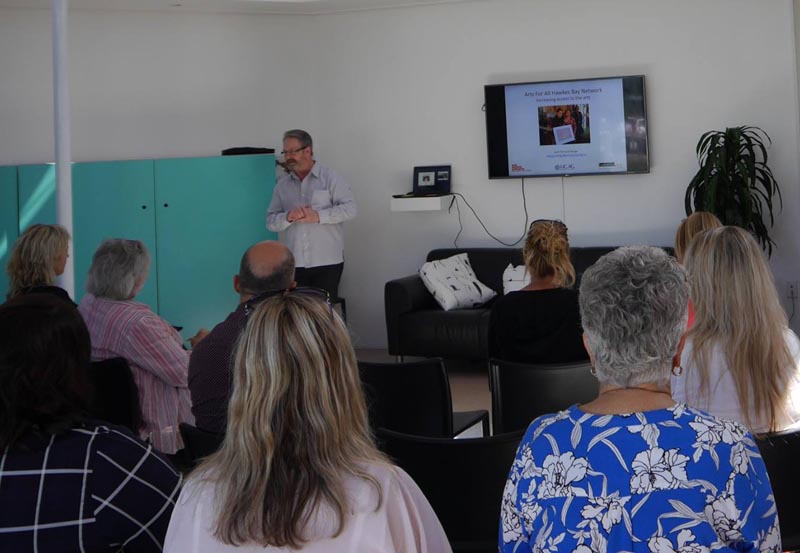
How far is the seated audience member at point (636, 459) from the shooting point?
1535mm

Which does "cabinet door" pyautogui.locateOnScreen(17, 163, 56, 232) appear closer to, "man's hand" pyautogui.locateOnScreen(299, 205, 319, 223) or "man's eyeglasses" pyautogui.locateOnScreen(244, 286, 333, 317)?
"man's hand" pyautogui.locateOnScreen(299, 205, 319, 223)

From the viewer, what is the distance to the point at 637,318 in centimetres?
165

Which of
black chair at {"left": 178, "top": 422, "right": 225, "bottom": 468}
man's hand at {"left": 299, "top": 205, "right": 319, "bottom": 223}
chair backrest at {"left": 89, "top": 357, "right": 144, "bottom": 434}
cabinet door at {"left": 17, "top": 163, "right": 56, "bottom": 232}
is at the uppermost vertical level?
cabinet door at {"left": 17, "top": 163, "right": 56, "bottom": 232}

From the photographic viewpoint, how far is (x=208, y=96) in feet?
26.5

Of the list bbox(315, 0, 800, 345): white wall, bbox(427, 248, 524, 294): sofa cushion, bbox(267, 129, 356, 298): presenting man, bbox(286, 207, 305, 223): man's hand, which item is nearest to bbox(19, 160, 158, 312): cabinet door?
bbox(267, 129, 356, 298): presenting man

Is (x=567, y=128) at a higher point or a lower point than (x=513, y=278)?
higher

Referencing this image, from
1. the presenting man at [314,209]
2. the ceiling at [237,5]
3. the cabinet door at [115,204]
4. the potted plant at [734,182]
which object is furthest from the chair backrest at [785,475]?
the ceiling at [237,5]

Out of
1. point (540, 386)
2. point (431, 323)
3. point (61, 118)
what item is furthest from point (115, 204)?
point (540, 386)

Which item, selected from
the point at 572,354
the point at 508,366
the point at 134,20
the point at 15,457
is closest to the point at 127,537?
the point at 15,457

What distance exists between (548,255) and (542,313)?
9.2 inches

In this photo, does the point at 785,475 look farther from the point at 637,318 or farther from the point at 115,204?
the point at 115,204

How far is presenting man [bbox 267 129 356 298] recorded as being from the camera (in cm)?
733

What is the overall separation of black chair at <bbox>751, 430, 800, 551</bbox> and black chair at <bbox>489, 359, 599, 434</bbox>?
1.03m

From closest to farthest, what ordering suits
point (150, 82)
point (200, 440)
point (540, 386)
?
1. point (200, 440)
2. point (540, 386)
3. point (150, 82)
